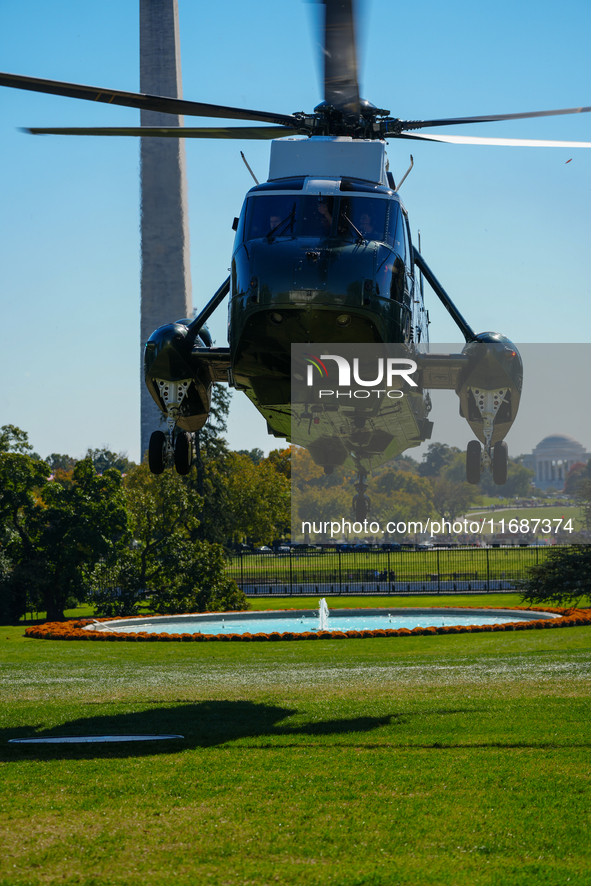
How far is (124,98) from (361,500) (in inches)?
377

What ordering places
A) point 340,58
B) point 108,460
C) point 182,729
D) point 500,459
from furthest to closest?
point 108,460 < point 500,459 < point 182,729 < point 340,58

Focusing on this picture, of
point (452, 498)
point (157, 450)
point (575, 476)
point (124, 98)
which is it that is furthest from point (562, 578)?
point (124, 98)

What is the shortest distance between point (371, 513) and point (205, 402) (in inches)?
193

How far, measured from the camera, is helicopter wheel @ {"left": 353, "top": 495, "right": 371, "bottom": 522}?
17656 mm

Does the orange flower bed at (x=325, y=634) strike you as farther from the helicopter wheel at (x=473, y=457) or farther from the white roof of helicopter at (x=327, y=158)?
the white roof of helicopter at (x=327, y=158)

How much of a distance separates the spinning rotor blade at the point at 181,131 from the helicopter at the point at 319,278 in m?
0.03

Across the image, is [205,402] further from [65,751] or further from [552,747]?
[552,747]

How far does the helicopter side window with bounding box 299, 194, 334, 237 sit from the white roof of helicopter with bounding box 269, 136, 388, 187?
38.1 inches

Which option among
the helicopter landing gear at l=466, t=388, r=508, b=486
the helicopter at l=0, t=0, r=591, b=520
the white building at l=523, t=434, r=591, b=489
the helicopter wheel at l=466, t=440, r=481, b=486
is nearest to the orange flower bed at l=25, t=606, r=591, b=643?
the white building at l=523, t=434, r=591, b=489

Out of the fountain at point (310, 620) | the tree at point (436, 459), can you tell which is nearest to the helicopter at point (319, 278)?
the tree at point (436, 459)

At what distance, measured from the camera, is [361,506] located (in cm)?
1789

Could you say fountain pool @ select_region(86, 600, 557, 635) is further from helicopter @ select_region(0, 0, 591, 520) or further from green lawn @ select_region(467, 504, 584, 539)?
helicopter @ select_region(0, 0, 591, 520)

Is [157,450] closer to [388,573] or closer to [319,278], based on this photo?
[319,278]

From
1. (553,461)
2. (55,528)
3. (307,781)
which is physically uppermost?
(553,461)
